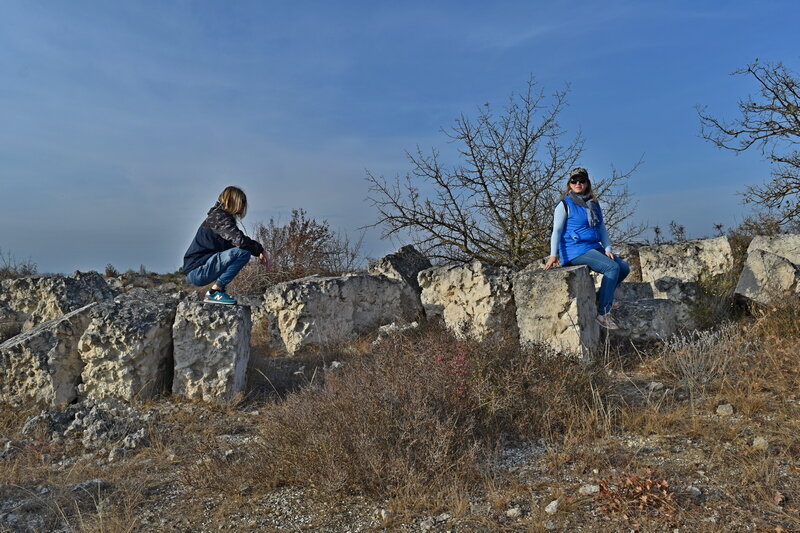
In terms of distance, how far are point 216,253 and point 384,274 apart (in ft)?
9.26

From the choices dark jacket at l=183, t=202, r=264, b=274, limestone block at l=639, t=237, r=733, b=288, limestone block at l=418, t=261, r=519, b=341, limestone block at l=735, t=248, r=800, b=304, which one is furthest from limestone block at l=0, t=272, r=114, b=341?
limestone block at l=735, t=248, r=800, b=304

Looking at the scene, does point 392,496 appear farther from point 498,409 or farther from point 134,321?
point 134,321

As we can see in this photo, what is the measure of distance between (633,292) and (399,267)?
328cm

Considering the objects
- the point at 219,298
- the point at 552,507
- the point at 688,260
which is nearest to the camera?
the point at 552,507

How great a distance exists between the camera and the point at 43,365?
6230 mm

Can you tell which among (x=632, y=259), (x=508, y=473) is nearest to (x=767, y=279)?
(x=632, y=259)

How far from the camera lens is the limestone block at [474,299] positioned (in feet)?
24.1

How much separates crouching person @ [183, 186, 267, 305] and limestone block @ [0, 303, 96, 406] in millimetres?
1355

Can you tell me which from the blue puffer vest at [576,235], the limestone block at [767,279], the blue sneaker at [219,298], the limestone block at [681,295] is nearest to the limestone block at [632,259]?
the limestone block at [681,295]

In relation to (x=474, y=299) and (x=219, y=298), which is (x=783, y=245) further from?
(x=219, y=298)

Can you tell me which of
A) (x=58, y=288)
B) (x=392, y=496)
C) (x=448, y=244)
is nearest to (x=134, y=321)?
(x=58, y=288)

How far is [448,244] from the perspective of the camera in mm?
10531

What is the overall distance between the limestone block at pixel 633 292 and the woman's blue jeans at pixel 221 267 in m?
4.48

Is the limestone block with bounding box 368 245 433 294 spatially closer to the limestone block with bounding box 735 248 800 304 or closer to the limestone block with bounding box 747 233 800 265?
the limestone block with bounding box 735 248 800 304
